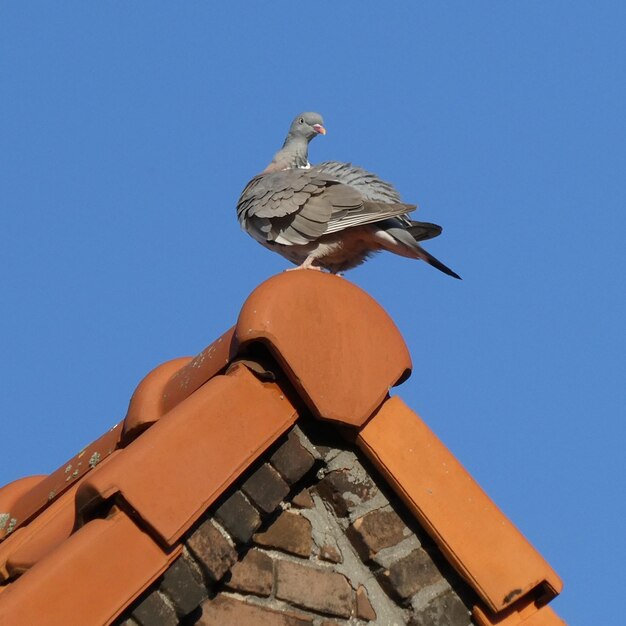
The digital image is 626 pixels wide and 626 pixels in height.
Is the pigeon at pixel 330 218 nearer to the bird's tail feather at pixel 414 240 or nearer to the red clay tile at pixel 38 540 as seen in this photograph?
the bird's tail feather at pixel 414 240

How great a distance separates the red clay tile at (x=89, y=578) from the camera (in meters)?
2.72

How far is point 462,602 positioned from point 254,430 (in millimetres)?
762

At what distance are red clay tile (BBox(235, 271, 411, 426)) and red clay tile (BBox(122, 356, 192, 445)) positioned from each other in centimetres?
56

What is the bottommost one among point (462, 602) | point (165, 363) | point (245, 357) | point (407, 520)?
point (462, 602)

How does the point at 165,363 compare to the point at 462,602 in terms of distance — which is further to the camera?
the point at 165,363

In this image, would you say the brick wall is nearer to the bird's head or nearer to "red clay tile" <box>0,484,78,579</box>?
"red clay tile" <box>0,484,78,579</box>

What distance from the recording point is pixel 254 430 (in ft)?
10.7

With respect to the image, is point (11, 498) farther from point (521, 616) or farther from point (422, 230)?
point (521, 616)

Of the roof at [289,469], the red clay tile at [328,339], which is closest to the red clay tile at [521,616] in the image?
the roof at [289,469]

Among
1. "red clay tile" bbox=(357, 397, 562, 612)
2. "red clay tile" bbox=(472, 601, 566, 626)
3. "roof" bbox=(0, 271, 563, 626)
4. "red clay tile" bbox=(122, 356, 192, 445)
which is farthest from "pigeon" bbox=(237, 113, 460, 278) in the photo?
"red clay tile" bbox=(472, 601, 566, 626)

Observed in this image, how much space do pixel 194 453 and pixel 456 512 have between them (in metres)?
0.78

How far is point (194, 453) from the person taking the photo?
3111 mm

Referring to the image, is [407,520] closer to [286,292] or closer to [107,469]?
[286,292]

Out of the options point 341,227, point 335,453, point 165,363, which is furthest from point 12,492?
point 335,453
